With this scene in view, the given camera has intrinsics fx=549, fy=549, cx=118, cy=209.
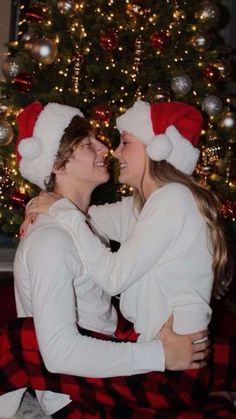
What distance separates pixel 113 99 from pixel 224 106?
27.6 inches

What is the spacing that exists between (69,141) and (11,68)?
1.36m

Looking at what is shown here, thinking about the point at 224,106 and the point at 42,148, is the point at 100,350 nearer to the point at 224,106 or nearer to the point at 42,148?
the point at 42,148

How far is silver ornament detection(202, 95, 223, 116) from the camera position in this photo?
3.02 metres

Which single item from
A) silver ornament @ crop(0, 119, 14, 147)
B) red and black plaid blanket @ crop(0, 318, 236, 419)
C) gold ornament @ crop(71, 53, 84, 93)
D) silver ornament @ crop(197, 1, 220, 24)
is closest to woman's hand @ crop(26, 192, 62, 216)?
red and black plaid blanket @ crop(0, 318, 236, 419)

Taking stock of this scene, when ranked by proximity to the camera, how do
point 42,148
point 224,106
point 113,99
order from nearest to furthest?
1. point 42,148
2. point 113,99
3. point 224,106

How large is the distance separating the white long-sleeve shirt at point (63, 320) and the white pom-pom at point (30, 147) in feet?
1.00

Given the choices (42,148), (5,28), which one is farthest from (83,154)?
(5,28)

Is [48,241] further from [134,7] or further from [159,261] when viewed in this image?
[134,7]

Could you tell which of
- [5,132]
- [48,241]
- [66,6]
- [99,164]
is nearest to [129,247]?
[48,241]

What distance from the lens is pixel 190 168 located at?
5.87 ft

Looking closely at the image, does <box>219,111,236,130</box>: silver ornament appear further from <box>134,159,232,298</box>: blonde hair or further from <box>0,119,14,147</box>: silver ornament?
<box>134,159,232,298</box>: blonde hair

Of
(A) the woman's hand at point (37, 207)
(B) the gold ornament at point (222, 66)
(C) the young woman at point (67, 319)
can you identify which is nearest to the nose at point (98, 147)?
(C) the young woman at point (67, 319)

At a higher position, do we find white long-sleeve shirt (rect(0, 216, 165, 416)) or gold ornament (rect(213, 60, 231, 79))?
gold ornament (rect(213, 60, 231, 79))

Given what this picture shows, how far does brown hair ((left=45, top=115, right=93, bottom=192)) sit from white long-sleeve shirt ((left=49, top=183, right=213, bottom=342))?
6.8 inches
